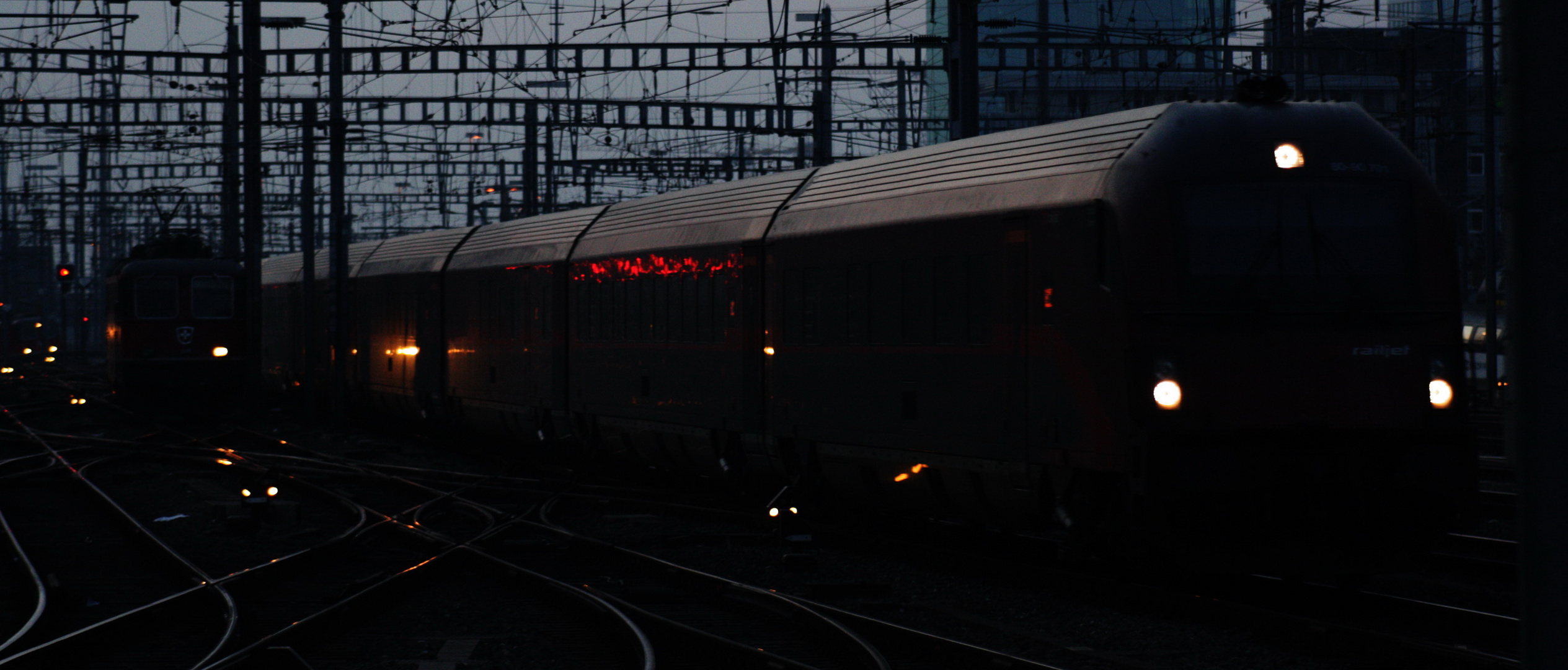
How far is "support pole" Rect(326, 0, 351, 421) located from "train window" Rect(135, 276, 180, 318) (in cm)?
553

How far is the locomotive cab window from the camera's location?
31344 mm

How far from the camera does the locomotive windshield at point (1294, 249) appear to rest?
9.25m

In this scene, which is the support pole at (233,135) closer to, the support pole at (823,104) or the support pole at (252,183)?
the support pole at (252,183)

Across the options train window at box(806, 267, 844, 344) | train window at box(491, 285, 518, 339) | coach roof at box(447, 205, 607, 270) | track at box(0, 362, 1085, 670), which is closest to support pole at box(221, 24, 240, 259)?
coach roof at box(447, 205, 607, 270)

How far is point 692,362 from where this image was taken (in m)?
15.5

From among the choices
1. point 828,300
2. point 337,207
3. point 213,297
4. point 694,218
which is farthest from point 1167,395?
point 213,297

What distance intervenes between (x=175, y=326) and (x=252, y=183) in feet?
11.0

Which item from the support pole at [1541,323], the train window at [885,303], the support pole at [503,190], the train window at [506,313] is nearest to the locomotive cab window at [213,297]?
the train window at [506,313]

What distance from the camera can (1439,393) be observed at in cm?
936

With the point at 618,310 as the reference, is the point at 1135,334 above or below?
below

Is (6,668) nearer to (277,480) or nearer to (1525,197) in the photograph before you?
(1525,197)

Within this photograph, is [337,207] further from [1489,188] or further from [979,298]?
[1489,188]

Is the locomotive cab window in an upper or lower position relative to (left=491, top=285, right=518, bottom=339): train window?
upper

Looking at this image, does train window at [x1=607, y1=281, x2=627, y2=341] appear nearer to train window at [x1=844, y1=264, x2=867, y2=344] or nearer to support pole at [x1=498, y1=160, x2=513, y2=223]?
train window at [x1=844, y1=264, x2=867, y2=344]
